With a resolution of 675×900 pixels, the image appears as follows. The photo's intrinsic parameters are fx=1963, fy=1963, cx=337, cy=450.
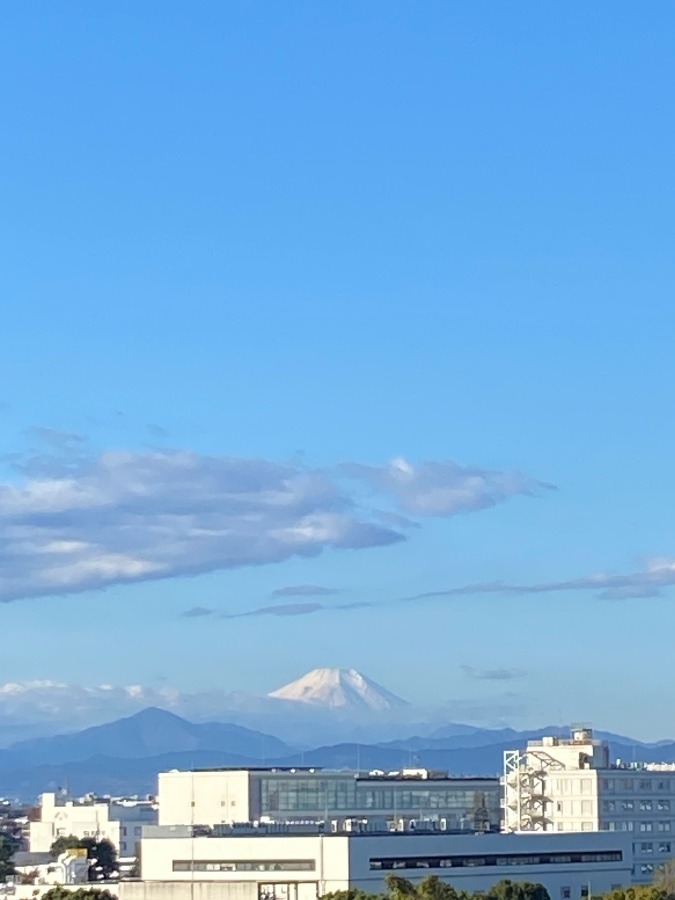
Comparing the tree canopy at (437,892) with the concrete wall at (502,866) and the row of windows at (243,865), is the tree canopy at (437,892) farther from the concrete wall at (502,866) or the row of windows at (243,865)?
the row of windows at (243,865)

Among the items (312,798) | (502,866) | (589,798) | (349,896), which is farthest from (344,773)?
(349,896)

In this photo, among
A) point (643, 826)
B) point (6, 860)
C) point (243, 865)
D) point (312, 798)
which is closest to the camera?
point (243, 865)

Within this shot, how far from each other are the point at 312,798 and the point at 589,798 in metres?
24.9

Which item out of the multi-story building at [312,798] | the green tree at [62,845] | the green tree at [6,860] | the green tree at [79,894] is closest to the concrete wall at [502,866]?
the green tree at [79,894]

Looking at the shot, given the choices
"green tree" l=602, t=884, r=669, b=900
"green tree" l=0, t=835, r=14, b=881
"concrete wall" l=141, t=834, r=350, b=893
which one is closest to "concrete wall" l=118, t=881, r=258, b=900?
"concrete wall" l=141, t=834, r=350, b=893

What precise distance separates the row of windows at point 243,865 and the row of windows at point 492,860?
4084mm

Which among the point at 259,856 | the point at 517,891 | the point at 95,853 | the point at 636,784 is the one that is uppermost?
the point at 636,784

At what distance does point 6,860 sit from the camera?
16875cm

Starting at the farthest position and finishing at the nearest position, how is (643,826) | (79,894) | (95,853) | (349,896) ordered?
(643,826)
(95,853)
(79,894)
(349,896)

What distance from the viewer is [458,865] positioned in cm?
11388

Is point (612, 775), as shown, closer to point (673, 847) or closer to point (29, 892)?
point (673, 847)

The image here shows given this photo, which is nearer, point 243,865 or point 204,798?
point 243,865

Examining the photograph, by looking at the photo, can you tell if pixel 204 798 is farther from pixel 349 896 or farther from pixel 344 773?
pixel 349 896

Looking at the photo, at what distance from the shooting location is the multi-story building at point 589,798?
175 meters
